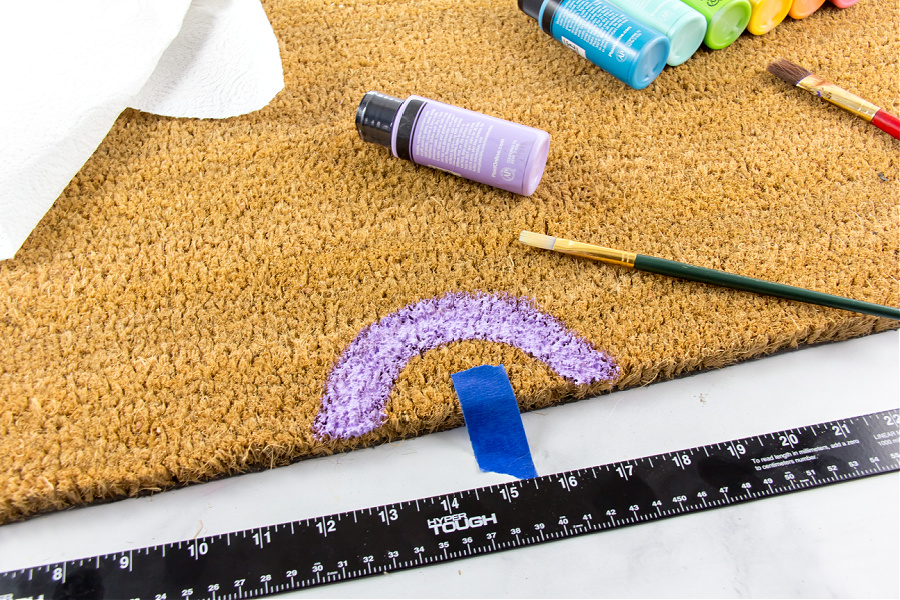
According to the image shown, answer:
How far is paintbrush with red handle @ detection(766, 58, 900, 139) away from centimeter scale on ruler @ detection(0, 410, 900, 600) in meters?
0.50

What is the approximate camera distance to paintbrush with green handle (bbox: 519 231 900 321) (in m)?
0.80

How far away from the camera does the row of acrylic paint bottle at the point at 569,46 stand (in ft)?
2.82

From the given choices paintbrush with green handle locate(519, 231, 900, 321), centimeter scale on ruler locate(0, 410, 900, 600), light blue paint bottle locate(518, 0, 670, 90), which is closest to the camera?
centimeter scale on ruler locate(0, 410, 900, 600)

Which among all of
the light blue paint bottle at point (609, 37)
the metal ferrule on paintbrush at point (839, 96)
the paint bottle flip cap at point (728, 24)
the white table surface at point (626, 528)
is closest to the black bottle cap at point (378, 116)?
the light blue paint bottle at point (609, 37)

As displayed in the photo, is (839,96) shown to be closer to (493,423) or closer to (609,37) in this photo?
(609,37)

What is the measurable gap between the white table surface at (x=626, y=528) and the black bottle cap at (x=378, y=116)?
451 mm

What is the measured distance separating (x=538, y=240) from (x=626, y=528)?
0.39 m

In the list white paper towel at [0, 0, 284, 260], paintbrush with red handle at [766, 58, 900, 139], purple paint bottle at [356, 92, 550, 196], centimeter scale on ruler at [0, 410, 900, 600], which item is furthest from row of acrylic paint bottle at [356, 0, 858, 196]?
centimeter scale on ruler at [0, 410, 900, 600]

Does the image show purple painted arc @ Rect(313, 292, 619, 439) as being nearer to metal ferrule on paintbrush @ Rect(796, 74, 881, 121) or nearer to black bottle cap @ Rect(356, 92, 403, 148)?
black bottle cap @ Rect(356, 92, 403, 148)

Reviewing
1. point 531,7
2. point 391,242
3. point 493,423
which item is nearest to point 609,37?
point 531,7

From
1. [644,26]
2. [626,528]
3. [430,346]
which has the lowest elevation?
[626,528]

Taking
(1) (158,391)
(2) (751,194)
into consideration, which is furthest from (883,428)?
(1) (158,391)

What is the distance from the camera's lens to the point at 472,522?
72 cm

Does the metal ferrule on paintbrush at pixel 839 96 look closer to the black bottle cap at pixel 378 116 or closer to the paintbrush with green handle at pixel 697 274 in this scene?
the paintbrush with green handle at pixel 697 274
